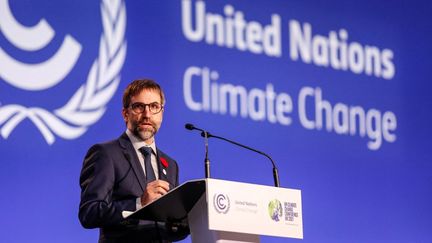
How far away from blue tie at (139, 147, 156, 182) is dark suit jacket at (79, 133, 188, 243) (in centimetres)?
3

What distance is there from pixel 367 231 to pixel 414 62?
4.32ft

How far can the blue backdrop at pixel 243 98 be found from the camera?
4828 mm

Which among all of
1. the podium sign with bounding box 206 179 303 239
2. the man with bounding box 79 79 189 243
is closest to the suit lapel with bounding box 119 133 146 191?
the man with bounding box 79 79 189 243

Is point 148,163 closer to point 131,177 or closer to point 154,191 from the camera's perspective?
point 131,177

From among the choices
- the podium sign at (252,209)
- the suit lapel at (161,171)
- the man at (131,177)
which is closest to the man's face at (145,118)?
the man at (131,177)

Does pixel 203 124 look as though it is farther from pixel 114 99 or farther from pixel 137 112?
pixel 137 112

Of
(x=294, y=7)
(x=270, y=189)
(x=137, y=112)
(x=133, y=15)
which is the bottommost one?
(x=270, y=189)

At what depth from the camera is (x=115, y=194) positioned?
3812 millimetres

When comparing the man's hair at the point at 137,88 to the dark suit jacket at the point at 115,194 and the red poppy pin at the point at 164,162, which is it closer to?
the dark suit jacket at the point at 115,194

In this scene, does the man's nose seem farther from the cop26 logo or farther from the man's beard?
the cop26 logo

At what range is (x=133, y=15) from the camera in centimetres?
530

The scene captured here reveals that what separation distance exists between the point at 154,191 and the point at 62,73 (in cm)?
158

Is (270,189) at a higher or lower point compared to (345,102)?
lower

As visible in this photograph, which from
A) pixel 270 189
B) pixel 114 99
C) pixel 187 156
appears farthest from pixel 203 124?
pixel 270 189
